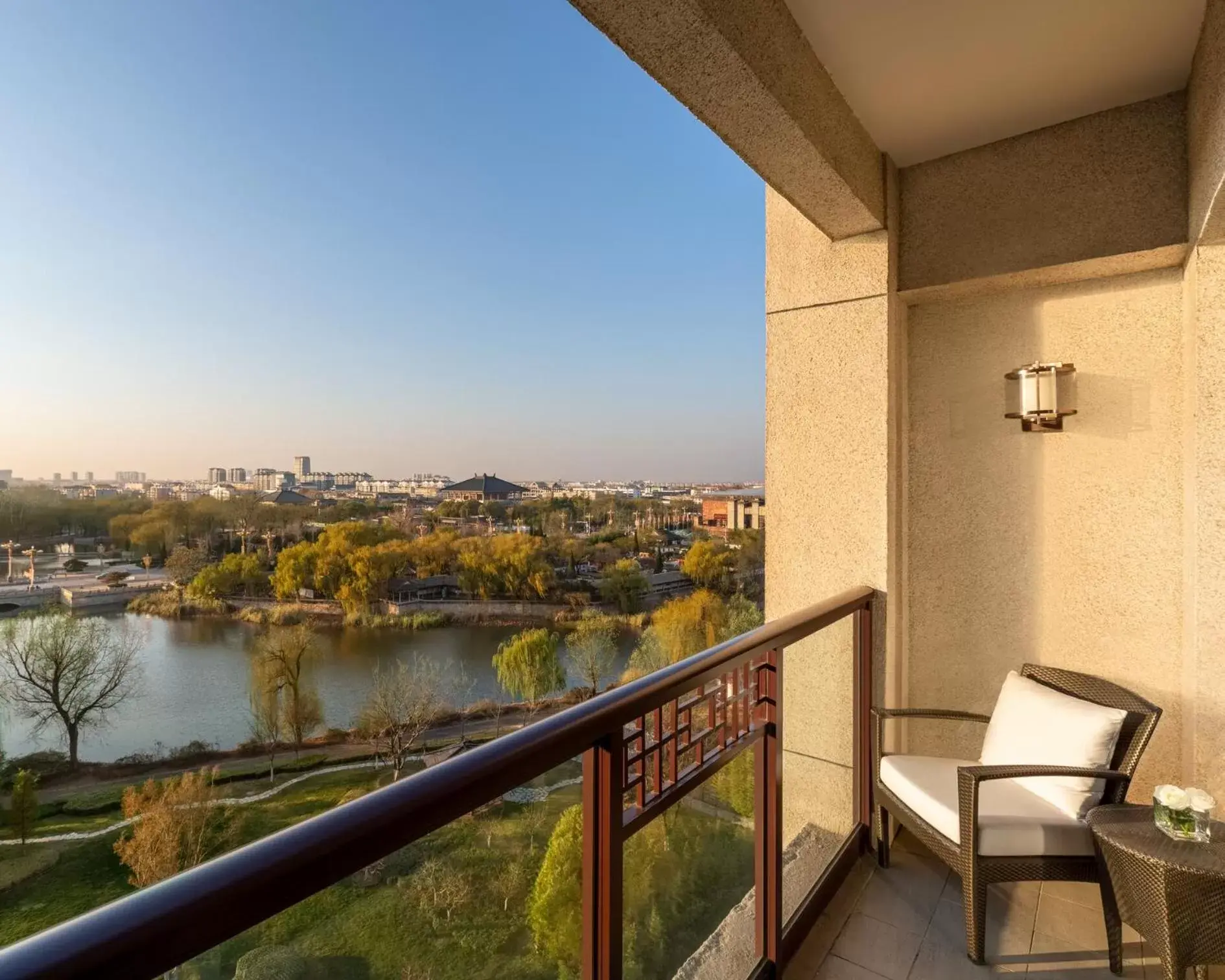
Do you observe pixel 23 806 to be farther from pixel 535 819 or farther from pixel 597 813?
pixel 597 813

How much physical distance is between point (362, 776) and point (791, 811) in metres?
8.15

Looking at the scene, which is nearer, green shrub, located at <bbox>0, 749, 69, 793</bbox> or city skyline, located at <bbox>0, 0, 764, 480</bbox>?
green shrub, located at <bbox>0, 749, 69, 793</bbox>

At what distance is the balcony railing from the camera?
53cm

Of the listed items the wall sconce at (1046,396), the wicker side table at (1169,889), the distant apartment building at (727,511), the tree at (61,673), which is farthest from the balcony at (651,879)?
the tree at (61,673)

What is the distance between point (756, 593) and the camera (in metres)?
7.70

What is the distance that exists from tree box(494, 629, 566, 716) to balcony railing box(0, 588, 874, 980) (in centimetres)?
697

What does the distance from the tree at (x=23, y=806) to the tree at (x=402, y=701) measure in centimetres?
433

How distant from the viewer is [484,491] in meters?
12.0

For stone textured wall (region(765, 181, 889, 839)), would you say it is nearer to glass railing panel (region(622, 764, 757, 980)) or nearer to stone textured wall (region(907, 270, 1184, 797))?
stone textured wall (region(907, 270, 1184, 797))

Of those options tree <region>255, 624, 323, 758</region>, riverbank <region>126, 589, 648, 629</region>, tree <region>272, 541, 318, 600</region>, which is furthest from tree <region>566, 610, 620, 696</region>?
tree <region>255, 624, 323, 758</region>

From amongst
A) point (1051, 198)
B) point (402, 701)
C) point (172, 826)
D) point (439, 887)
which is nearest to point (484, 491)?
point (402, 701)

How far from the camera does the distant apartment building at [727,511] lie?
6.85 metres

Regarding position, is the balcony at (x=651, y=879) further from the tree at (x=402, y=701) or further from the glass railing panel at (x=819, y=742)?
the tree at (x=402, y=701)

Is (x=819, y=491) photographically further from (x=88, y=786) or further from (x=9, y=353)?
(x=9, y=353)
